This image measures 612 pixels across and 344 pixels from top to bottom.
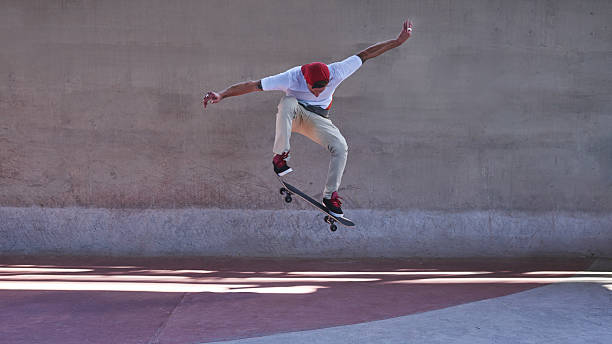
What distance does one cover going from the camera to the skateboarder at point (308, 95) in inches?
241

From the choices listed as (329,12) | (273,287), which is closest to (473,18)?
(329,12)

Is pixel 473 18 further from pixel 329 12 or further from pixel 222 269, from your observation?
pixel 222 269

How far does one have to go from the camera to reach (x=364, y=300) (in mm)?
6547

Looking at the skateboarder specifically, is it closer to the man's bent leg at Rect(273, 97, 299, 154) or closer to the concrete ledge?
the man's bent leg at Rect(273, 97, 299, 154)

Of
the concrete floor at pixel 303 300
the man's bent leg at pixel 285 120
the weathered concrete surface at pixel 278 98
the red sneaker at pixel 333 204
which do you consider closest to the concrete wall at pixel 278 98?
the weathered concrete surface at pixel 278 98

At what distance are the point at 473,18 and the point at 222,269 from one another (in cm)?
534

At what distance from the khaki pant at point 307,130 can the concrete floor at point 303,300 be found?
1487 millimetres

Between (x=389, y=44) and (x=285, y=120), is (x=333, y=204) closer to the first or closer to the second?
(x=285, y=120)

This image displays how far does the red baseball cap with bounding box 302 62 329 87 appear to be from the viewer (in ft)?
20.0

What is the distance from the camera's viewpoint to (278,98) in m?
8.91

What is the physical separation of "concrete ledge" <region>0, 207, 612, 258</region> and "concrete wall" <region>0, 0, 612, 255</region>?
8 centimetres

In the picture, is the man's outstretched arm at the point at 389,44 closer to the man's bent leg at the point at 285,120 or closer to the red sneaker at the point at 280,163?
the man's bent leg at the point at 285,120

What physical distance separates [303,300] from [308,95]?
227 cm

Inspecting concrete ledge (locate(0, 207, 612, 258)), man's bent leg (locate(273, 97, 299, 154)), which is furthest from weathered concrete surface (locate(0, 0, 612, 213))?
man's bent leg (locate(273, 97, 299, 154))
